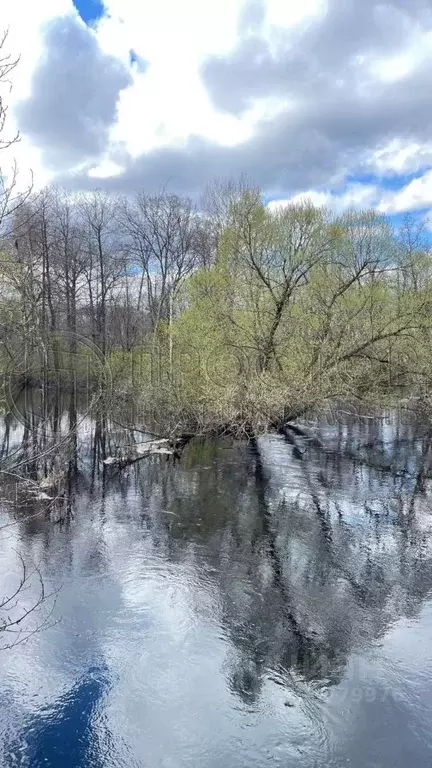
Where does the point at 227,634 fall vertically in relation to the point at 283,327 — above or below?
below

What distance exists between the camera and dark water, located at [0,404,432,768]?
4520 millimetres

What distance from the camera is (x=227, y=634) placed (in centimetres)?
596

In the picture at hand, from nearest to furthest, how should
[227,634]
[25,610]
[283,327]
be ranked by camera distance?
[227,634] < [25,610] < [283,327]

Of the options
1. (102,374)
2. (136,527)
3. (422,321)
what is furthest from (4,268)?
(102,374)

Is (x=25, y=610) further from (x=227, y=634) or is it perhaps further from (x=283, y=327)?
(x=283, y=327)

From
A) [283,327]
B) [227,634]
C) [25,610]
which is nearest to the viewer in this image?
[227,634]

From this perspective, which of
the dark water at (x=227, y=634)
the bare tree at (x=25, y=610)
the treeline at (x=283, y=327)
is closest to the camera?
the dark water at (x=227, y=634)

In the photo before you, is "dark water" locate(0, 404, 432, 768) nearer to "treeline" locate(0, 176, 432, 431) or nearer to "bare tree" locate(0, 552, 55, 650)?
"bare tree" locate(0, 552, 55, 650)

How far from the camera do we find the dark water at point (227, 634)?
4520 millimetres

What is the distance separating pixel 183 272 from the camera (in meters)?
34.6

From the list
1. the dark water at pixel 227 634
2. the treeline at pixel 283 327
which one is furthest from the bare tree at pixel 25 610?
the treeline at pixel 283 327

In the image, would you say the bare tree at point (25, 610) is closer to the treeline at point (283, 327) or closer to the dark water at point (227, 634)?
the dark water at point (227, 634)

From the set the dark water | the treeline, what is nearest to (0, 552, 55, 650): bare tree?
the dark water

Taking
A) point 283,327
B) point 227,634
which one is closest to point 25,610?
point 227,634
